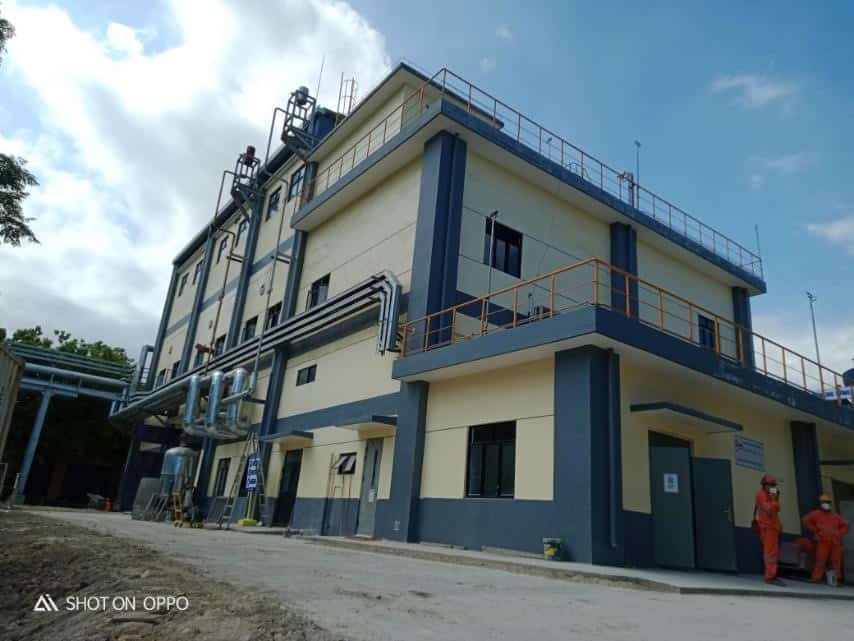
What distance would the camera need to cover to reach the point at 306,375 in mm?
19953

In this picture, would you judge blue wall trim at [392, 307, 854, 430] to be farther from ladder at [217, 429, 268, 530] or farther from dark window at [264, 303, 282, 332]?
dark window at [264, 303, 282, 332]

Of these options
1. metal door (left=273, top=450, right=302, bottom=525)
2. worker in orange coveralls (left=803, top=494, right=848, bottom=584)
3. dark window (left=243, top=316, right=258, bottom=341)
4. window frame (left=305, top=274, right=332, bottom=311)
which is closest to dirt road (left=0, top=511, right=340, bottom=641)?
metal door (left=273, top=450, right=302, bottom=525)

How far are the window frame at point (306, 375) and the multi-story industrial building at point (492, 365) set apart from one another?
0.49ft

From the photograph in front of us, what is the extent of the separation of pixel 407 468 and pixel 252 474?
758 centimetres

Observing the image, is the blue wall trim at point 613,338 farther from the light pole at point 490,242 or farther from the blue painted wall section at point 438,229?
the light pole at point 490,242

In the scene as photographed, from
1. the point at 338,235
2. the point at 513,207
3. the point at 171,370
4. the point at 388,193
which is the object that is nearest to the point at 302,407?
the point at 338,235

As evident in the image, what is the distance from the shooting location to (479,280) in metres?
16.2

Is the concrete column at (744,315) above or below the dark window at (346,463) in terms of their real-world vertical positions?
above

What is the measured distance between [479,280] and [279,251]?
10.7 meters

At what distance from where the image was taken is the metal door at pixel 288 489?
741 inches

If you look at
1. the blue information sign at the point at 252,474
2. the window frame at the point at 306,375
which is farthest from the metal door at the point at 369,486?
the blue information sign at the point at 252,474

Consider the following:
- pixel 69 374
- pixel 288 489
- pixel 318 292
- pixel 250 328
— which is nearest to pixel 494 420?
pixel 288 489

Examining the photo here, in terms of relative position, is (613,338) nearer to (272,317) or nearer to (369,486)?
(369,486)

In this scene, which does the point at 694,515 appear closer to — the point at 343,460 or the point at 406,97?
the point at 343,460
